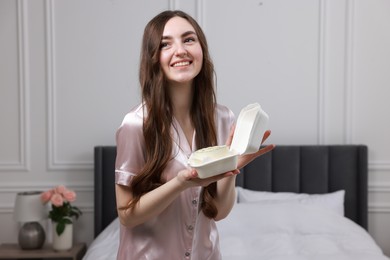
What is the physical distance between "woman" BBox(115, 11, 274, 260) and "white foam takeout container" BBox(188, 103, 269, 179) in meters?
0.04

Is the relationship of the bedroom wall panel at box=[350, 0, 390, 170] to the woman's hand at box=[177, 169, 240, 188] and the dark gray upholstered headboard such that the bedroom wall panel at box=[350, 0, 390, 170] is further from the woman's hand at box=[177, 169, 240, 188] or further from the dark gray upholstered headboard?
the woman's hand at box=[177, 169, 240, 188]

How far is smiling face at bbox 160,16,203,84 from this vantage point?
0.99 metres

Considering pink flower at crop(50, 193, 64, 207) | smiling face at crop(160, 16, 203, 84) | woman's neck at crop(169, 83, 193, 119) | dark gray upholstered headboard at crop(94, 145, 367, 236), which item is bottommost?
pink flower at crop(50, 193, 64, 207)

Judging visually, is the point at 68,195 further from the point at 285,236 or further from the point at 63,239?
the point at 285,236

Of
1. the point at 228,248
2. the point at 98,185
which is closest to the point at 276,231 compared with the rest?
the point at 228,248

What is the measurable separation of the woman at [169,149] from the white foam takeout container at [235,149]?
0.14 feet

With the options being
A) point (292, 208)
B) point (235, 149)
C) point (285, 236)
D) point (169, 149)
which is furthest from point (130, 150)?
point (292, 208)

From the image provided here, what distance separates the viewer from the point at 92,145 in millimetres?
3434

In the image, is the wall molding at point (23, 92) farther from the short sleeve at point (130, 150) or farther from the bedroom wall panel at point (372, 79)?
the short sleeve at point (130, 150)

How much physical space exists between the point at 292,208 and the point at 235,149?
2.01 metres

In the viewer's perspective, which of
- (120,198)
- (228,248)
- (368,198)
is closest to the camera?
(120,198)

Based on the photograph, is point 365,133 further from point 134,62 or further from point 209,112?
point 209,112

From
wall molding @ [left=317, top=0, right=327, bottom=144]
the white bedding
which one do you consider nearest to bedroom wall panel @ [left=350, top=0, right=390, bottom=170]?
wall molding @ [left=317, top=0, right=327, bottom=144]

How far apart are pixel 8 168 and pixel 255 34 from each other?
6.65 ft
